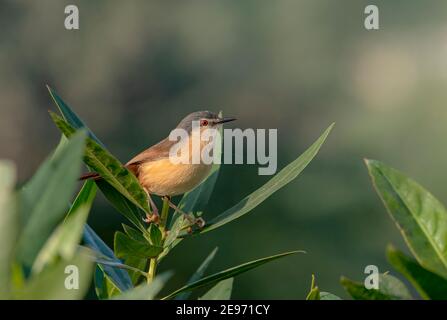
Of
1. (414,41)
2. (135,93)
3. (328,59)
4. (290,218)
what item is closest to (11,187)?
(290,218)

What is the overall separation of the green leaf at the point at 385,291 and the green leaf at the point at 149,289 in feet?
0.86

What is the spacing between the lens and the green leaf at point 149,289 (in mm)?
712

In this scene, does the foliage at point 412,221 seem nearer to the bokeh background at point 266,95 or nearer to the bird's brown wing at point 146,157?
the bird's brown wing at point 146,157

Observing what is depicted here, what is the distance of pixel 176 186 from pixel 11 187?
167 cm

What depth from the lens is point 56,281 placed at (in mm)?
694


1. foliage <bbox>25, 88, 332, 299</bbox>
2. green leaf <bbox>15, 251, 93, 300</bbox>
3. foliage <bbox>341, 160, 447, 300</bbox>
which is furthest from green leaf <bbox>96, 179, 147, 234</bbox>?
green leaf <bbox>15, 251, 93, 300</bbox>

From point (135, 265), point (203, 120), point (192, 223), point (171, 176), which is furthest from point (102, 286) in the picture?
point (203, 120)

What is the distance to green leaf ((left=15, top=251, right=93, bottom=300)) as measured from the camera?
69cm

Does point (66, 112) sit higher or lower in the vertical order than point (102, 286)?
higher

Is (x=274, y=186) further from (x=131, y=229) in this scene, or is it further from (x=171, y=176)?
(x=171, y=176)

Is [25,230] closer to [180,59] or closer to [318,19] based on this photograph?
[180,59]

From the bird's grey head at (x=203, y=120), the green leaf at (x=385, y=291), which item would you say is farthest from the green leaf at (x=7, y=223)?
the bird's grey head at (x=203, y=120)

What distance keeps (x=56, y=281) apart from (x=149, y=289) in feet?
0.30

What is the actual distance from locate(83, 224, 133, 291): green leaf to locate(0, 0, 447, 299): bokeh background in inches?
109
